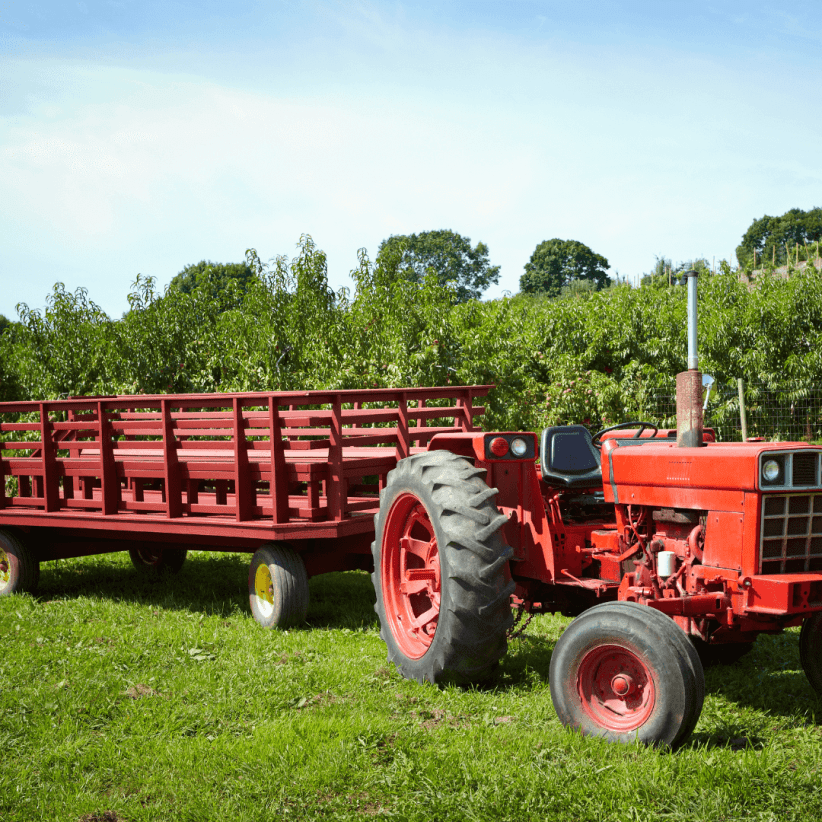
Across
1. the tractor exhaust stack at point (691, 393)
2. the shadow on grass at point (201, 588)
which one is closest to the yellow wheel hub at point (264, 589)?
the shadow on grass at point (201, 588)

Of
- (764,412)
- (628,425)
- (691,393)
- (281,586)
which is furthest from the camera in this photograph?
(764,412)

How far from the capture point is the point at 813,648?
13.5 feet

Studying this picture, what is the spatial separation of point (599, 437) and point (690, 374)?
1.59 m

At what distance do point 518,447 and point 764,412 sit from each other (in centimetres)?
878

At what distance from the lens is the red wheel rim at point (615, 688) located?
3586mm

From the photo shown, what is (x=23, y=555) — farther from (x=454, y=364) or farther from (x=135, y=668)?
(x=454, y=364)

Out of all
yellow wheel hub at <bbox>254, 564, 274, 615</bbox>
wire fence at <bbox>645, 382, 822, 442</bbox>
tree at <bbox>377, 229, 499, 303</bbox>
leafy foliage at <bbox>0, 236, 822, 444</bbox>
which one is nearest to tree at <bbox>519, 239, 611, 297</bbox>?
tree at <bbox>377, 229, 499, 303</bbox>

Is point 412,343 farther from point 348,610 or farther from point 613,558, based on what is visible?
point 613,558

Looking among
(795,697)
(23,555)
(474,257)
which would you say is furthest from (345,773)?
(474,257)

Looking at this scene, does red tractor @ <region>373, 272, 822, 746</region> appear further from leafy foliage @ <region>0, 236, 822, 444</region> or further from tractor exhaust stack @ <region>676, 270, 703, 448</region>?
leafy foliage @ <region>0, 236, 822, 444</region>

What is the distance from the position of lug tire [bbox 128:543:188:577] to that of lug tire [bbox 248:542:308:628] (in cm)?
226

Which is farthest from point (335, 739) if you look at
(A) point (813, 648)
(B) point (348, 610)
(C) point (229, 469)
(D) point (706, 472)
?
(C) point (229, 469)

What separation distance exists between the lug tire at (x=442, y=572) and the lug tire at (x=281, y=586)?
100 cm

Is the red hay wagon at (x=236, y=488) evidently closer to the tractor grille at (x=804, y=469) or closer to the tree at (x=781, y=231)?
the tractor grille at (x=804, y=469)
